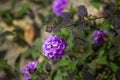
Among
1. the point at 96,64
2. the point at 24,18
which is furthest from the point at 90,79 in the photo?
the point at 24,18

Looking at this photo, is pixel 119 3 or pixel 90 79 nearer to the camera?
pixel 90 79

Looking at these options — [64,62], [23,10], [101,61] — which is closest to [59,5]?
[64,62]

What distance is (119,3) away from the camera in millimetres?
2812

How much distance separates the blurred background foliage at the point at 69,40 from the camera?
2.11 metres

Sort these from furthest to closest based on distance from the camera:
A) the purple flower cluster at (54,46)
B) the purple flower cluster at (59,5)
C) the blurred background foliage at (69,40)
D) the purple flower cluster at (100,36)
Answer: the purple flower cluster at (59,5), the purple flower cluster at (100,36), the blurred background foliage at (69,40), the purple flower cluster at (54,46)

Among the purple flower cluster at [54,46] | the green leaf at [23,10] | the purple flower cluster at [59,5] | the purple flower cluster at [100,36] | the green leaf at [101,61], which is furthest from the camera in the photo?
the green leaf at [23,10]

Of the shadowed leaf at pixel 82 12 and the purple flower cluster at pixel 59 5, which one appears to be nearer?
the shadowed leaf at pixel 82 12

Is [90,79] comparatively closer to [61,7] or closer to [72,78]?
[72,78]

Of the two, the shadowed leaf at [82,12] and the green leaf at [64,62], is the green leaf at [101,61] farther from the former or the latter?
the shadowed leaf at [82,12]

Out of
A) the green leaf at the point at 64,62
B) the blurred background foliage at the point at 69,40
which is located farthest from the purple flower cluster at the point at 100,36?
the green leaf at the point at 64,62

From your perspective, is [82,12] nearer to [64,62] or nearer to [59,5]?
[64,62]

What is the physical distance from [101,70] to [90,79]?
540mm

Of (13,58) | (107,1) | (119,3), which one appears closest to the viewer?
(119,3)

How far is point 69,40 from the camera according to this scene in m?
2.52
